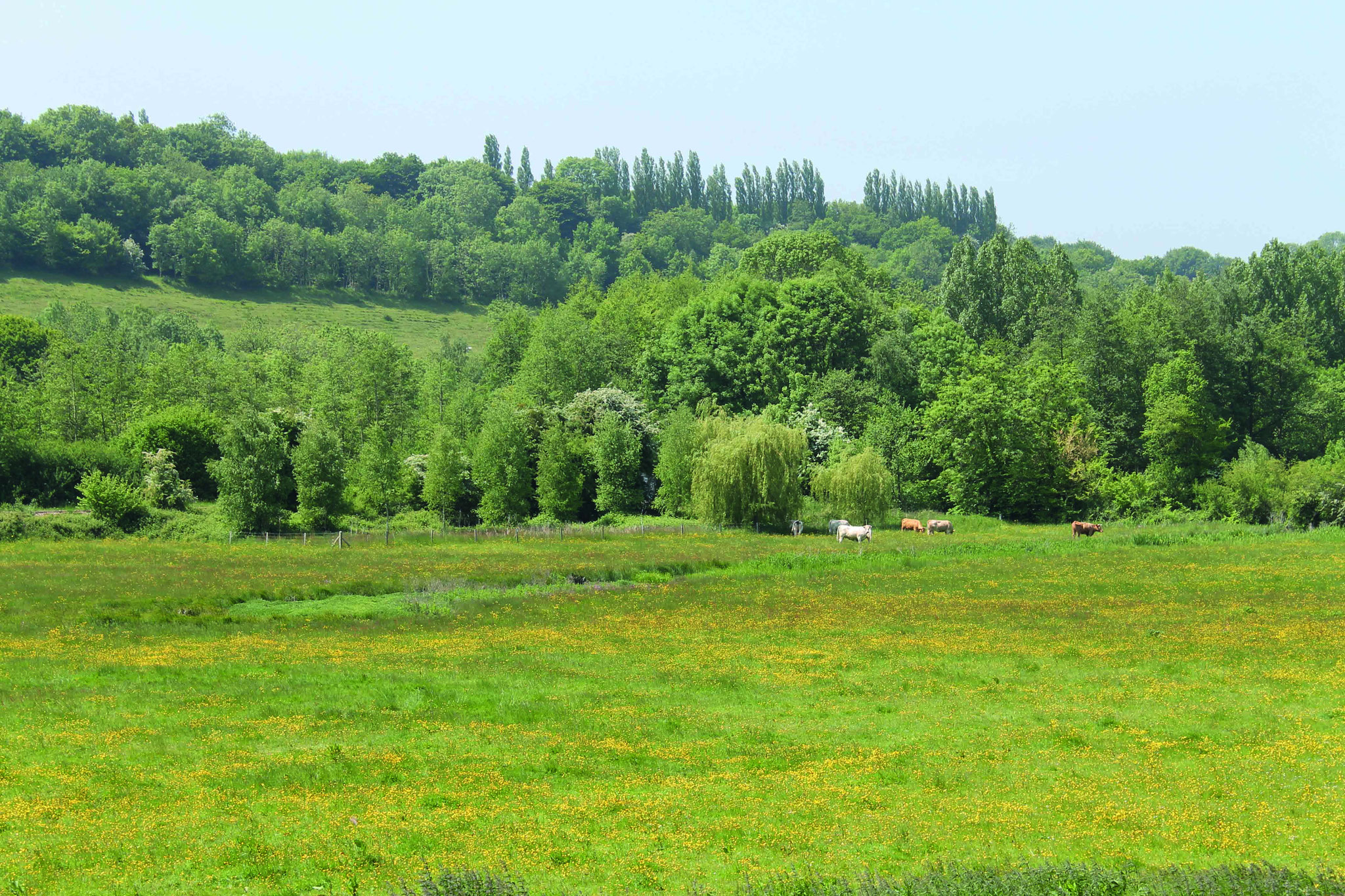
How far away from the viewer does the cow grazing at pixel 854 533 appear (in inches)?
2970

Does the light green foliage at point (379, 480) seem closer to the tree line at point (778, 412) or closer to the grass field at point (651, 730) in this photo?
the tree line at point (778, 412)

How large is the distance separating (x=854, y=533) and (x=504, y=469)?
33661 mm

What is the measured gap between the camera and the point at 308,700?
27.8 m

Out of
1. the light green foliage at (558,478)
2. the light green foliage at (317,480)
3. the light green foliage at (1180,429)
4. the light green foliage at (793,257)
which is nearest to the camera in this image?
the light green foliage at (317,480)

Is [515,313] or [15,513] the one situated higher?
[515,313]

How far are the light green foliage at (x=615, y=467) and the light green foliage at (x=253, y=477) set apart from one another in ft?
89.3

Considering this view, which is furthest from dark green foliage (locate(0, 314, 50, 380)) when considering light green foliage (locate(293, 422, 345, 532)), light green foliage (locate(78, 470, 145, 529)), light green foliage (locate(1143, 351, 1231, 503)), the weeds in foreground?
the weeds in foreground

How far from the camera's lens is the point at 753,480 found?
81.8m

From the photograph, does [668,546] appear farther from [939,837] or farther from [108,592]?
[939,837]

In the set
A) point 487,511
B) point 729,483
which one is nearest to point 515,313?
point 487,511

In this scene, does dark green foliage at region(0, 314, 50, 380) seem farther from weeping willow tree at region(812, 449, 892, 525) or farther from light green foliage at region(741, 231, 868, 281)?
weeping willow tree at region(812, 449, 892, 525)

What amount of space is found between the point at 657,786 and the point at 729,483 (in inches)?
2400

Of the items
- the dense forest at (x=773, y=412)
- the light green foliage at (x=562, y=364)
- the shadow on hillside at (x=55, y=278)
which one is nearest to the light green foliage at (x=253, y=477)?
the dense forest at (x=773, y=412)

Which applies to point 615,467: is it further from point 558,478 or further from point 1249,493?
point 1249,493
